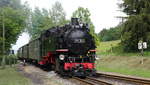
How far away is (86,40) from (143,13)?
19.9m

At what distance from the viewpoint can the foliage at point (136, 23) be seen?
40688 millimetres

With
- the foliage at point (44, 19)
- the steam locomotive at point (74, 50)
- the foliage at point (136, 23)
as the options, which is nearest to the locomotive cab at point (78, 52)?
the steam locomotive at point (74, 50)

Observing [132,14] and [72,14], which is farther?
[72,14]

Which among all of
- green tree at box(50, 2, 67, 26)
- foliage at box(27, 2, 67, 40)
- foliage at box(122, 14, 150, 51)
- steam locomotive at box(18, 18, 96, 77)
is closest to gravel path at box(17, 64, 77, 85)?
steam locomotive at box(18, 18, 96, 77)

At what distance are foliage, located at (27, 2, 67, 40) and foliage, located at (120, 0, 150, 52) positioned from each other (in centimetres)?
3511

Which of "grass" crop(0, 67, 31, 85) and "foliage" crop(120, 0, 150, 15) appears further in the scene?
"foliage" crop(120, 0, 150, 15)

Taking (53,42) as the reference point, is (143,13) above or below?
above

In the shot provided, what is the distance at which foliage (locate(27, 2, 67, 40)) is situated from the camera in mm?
83312

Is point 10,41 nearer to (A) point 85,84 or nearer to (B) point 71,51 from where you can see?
(B) point 71,51

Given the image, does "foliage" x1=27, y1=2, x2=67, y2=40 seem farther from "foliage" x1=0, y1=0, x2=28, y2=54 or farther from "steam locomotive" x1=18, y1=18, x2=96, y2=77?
"steam locomotive" x1=18, y1=18, x2=96, y2=77

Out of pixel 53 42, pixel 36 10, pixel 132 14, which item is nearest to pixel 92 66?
pixel 53 42

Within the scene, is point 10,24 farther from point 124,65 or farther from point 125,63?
point 125,63

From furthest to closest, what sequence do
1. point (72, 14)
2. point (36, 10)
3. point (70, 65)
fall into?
point (36, 10), point (72, 14), point (70, 65)

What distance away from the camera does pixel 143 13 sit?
1598 inches
